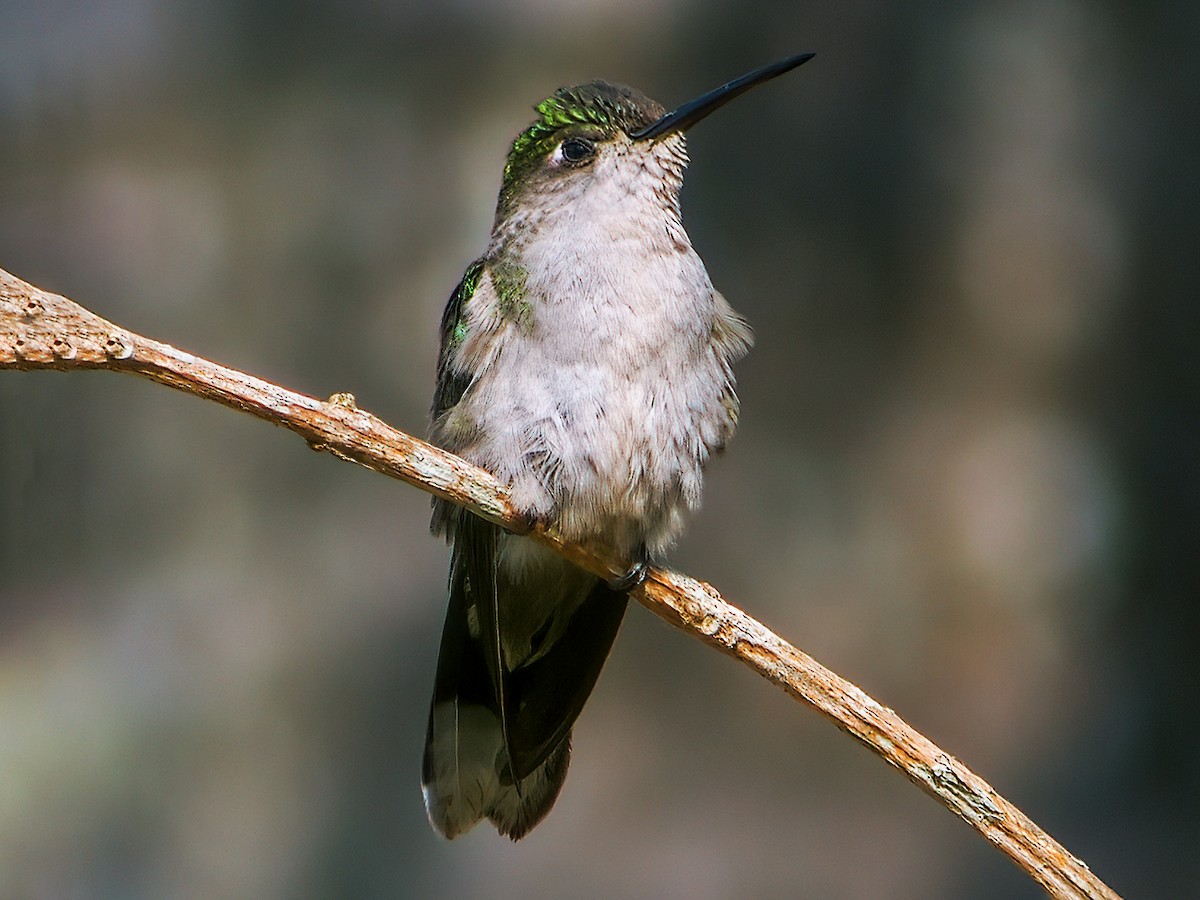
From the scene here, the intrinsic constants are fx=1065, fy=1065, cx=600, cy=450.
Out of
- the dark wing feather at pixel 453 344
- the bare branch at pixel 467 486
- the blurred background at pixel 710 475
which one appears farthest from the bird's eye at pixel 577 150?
the blurred background at pixel 710 475

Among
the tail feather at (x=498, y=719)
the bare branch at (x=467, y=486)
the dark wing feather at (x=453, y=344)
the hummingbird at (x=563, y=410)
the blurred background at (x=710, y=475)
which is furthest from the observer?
the blurred background at (x=710, y=475)

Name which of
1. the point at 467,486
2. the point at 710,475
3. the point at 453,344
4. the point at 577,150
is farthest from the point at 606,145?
the point at 710,475

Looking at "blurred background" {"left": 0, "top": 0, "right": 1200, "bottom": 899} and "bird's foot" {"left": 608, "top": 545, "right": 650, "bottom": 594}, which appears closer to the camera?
"bird's foot" {"left": 608, "top": 545, "right": 650, "bottom": 594}

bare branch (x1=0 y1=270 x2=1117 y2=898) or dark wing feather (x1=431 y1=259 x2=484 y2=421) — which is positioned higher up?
dark wing feather (x1=431 y1=259 x2=484 y2=421)

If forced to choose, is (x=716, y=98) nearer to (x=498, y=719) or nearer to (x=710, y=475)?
(x=498, y=719)

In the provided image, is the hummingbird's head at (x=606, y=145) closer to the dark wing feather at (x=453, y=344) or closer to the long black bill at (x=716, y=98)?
the long black bill at (x=716, y=98)

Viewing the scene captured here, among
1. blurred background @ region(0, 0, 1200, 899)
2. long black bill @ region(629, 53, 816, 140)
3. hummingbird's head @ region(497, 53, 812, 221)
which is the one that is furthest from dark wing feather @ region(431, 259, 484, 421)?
blurred background @ region(0, 0, 1200, 899)

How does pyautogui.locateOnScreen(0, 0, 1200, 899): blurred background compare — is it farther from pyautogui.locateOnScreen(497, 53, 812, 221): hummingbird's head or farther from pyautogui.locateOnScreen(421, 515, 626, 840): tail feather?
pyautogui.locateOnScreen(497, 53, 812, 221): hummingbird's head

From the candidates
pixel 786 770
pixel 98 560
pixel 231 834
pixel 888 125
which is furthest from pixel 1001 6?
pixel 231 834
